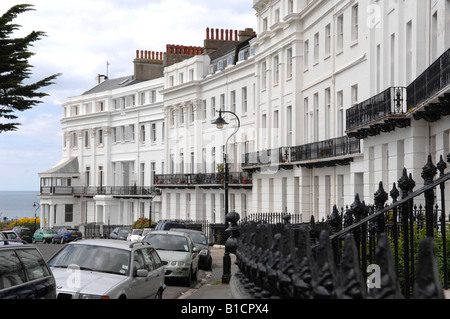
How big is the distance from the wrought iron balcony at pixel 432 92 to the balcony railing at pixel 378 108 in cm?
94

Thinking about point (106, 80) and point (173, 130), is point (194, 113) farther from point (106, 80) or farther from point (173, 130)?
point (106, 80)

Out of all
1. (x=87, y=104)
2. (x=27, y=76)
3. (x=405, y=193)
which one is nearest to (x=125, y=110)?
(x=87, y=104)

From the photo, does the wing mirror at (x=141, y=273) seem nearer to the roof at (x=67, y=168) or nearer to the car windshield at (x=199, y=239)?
the car windshield at (x=199, y=239)

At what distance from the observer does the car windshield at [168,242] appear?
22250 millimetres

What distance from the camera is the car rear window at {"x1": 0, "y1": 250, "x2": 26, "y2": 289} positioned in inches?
377

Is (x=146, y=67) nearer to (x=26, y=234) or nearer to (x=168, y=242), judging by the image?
(x=26, y=234)

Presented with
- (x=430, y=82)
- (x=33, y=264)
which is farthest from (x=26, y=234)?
(x=33, y=264)

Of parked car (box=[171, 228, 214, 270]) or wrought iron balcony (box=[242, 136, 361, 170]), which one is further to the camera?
wrought iron balcony (box=[242, 136, 361, 170])

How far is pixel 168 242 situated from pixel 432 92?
878 cm

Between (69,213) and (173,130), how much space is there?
23.9 m

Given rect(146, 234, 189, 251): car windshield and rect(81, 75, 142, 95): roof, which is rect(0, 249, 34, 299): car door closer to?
rect(146, 234, 189, 251): car windshield

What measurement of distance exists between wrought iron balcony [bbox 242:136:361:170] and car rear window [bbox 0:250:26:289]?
22.2 metres

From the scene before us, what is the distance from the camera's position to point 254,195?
4875cm

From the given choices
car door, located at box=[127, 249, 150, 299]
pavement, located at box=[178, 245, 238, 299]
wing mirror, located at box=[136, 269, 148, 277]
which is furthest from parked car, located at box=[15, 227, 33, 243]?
wing mirror, located at box=[136, 269, 148, 277]
